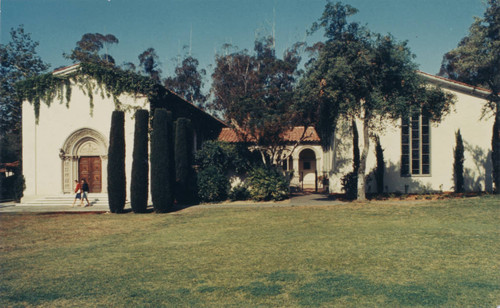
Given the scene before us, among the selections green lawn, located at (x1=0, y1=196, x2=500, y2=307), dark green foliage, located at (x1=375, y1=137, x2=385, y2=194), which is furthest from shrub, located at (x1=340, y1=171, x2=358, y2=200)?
green lawn, located at (x1=0, y1=196, x2=500, y2=307)

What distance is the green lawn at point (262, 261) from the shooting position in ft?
17.0

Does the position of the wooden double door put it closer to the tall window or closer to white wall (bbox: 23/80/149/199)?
white wall (bbox: 23/80/149/199)

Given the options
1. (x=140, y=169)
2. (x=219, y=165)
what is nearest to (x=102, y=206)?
(x=140, y=169)

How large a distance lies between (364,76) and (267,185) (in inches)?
293

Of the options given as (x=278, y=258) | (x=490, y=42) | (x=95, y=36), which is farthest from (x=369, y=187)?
(x=95, y=36)

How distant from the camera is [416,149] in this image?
777 inches

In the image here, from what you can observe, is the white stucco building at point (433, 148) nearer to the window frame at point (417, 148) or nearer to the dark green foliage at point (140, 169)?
the window frame at point (417, 148)

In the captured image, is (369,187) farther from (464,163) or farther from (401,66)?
(401,66)

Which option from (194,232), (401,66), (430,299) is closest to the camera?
(430,299)

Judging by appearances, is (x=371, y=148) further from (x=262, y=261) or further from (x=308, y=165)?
(x=262, y=261)

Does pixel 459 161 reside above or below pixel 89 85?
below

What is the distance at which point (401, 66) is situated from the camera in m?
15.0

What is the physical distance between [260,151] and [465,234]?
11.8 meters

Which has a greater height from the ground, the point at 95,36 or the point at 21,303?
the point at 95,36
